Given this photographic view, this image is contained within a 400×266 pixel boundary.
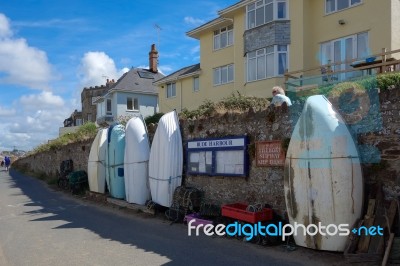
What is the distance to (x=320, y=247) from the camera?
6598mm

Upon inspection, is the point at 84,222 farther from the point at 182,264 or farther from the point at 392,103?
the point at 392,103

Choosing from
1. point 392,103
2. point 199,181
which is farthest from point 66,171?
point 392,103

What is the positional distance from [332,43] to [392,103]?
1391 centimetres

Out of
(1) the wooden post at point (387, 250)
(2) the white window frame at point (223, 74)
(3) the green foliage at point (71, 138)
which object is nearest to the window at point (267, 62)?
(2) the white window frame at point (223, 74)

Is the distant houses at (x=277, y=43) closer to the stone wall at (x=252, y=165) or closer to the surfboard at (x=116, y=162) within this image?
the stone wall at (x=252, y=165)

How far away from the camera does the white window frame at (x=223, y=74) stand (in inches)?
1012

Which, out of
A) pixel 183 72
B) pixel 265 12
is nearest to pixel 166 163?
pixel 265 12

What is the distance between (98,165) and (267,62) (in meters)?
11.1

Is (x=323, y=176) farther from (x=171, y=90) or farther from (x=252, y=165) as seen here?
(x=171, y=90)

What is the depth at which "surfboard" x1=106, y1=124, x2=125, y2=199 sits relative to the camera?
527 inches

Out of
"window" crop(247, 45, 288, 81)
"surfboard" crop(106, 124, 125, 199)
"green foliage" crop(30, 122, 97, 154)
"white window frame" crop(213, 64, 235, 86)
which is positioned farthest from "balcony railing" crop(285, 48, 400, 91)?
"green foliage" crop(30, 122, 97, 154)

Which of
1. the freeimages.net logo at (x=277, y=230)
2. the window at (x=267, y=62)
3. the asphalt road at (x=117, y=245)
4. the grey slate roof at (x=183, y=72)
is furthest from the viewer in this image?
the grey slate roof at (x=183, y=72)

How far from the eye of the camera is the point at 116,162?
13.5 m

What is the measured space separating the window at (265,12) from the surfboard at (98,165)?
37.2 ft
